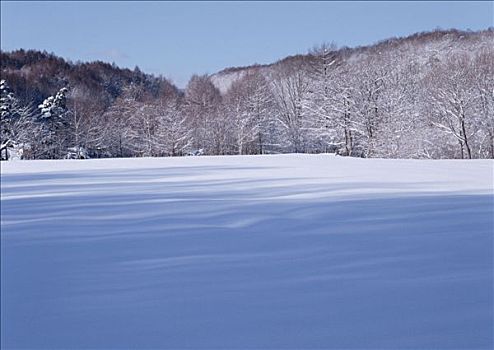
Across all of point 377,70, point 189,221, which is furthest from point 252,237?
point 377,70

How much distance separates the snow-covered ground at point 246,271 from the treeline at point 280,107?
17.2 metres

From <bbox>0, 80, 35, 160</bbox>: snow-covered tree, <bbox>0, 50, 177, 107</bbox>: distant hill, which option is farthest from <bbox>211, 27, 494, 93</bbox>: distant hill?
<bbox>0, 80, 35, 160</bbox>: snow-covered tree

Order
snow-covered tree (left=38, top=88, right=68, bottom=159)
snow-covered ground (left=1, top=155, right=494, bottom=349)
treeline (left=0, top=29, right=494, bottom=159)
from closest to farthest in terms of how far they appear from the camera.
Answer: snow-covered ground (left=1, top=155, right=494, bottom=349) → treeline (left=0, top=29, right=494, bottom=159) → snow-covered tree (left=38, top=88, right=68, bottom=159)

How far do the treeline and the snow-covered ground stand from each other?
676 inches

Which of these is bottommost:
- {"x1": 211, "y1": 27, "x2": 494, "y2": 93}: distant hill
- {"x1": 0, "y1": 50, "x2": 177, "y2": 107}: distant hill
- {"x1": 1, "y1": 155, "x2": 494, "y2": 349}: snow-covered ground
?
{"x1": 1, "y1": 155, "x2": 494, "y2": 349}: snow-covered ground

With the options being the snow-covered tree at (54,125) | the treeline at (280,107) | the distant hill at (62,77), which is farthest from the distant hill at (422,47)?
the snow-covered tree at (54,125)

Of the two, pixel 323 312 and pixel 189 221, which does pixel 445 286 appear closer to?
pixel 323 312

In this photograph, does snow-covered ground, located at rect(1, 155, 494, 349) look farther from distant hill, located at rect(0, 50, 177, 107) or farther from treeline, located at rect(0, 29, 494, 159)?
distant hill, located at rect(0, 50, 177, 107)

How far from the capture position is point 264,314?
69.9 inches

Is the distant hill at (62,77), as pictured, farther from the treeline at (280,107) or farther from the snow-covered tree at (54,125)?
the snow-covered tree at (54,125)

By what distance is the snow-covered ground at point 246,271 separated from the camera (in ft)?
5.43

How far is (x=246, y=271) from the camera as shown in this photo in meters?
2.20

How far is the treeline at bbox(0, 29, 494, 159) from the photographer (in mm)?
22031

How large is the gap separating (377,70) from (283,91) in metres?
8.10
